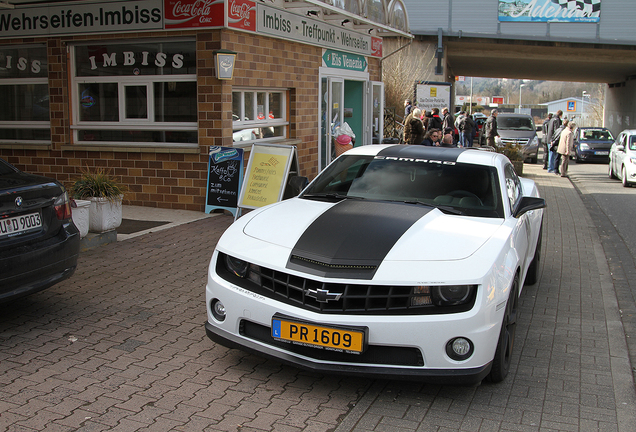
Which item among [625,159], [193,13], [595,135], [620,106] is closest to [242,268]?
[193,13]

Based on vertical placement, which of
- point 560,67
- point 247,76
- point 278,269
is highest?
point 560,67

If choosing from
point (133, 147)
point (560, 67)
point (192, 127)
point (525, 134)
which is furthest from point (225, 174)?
point (560, 67)

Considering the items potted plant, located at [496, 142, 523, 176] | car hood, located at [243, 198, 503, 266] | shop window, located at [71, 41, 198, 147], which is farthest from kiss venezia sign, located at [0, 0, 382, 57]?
potted plant, located at [496, 142, 523, 176]

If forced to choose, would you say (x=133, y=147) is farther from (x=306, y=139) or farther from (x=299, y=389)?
(x=299, y=389)

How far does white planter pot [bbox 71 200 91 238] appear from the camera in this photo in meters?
7.34

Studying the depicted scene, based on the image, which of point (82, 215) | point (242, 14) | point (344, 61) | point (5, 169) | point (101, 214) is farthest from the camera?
point (344, 61)

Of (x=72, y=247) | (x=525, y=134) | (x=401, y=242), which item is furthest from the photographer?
(x=525, y=134)

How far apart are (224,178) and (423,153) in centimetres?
512

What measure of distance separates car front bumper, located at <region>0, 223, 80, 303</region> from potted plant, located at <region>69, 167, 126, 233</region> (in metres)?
2.69

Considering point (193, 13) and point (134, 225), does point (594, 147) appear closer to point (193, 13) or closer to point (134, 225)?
point (193, 13)

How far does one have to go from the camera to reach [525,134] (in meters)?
25.7

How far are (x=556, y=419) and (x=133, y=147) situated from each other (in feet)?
28.3

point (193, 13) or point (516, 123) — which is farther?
point (516, 123)

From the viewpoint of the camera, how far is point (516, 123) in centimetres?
2662
